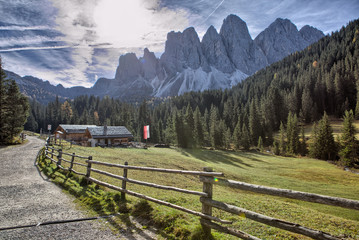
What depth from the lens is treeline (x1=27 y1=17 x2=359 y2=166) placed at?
70.8 m

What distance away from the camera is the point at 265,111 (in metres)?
98.5

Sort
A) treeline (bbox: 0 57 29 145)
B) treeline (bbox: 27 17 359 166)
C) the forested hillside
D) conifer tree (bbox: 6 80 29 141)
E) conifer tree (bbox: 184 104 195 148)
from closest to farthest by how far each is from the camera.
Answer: treeline (bbox: 0 57 29 145)
conifer tree (bbox: 6 80 29 141)
conifer tree (bbox: 184 104 195 148)
treeline (bbox: 27 17 359 166)
the forested hillside

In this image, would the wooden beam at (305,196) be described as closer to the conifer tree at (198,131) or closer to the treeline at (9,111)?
the treeline at (9,111)

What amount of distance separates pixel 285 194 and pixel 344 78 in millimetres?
129151

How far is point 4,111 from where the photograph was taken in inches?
1346

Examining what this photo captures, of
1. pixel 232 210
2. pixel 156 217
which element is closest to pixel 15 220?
pixel 156 217

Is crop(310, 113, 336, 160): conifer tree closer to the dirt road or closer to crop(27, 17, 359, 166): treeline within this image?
crop(27, 17, 359, 166): treeline

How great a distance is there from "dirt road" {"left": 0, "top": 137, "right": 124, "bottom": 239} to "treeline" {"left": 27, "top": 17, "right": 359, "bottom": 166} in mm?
57357

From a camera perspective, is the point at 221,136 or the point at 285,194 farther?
the point at 221,136

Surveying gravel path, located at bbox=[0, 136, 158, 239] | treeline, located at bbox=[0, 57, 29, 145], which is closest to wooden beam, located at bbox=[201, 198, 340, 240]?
gravel path, located at bbox=[0, 136, 158, 239]

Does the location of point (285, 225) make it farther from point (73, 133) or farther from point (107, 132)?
point (73, 133)

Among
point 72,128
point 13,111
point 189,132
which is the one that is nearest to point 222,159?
point 189,132

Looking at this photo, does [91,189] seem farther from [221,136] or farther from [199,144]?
[221,136]

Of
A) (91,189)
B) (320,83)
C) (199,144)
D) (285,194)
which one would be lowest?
(199,144)
